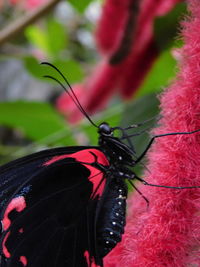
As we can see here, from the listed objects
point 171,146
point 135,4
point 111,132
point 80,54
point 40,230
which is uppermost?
point 80,54

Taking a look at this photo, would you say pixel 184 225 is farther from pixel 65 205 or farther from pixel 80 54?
pixel 80 54

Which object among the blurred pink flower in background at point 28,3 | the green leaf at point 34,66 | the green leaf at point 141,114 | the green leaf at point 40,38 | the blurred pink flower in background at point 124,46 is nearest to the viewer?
the green leaf at point 141,114

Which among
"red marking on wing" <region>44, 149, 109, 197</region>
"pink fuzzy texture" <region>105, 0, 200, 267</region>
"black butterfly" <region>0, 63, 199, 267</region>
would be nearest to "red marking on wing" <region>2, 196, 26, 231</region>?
"black butterfly" <region>0, 63, 199, 267</region>

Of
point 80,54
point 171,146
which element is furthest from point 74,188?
point 80,54

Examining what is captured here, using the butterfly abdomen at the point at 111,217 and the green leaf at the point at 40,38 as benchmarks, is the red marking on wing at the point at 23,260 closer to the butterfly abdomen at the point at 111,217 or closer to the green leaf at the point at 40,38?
the butterfly abdomen at the point at 111,217

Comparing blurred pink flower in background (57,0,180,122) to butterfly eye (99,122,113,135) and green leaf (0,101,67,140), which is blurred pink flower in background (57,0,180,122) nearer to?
green leaf (0,101,67,140)

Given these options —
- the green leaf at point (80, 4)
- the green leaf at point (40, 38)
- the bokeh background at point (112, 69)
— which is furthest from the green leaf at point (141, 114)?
the green leaf at point (40, 38)
